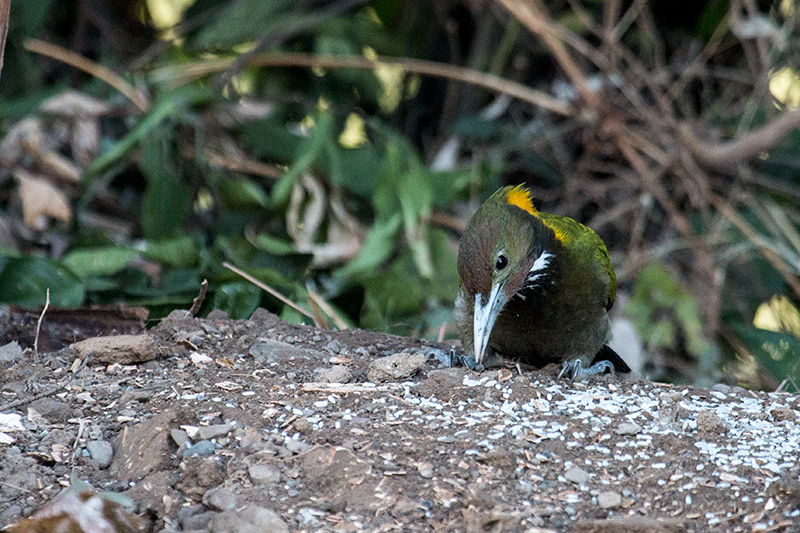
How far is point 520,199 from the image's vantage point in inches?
143

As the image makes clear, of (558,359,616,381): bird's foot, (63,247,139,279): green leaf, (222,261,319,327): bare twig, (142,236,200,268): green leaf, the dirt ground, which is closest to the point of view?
the dirt ground

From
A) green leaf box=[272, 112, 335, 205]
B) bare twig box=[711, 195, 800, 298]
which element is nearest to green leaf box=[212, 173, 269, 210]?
green leaf box=[272, 112, 335, 205]

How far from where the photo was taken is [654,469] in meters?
2.49

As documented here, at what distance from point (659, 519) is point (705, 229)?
4705 mm

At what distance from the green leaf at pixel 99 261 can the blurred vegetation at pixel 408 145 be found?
74 mm

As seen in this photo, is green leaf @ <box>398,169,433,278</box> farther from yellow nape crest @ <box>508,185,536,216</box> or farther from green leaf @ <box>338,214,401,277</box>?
yellow nape crest @ <box>508,185,536,216</box>

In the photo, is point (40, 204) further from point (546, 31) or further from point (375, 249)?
point (546, 31)

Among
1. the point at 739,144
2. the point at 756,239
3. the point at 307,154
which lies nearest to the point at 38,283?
the point at 307,154

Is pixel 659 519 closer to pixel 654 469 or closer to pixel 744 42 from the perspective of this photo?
pixel 654 469

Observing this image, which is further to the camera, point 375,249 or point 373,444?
point 375,249

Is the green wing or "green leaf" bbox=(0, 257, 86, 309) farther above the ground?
the green wing

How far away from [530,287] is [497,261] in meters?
0.26

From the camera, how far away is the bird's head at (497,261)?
127 inches

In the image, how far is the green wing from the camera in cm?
357
